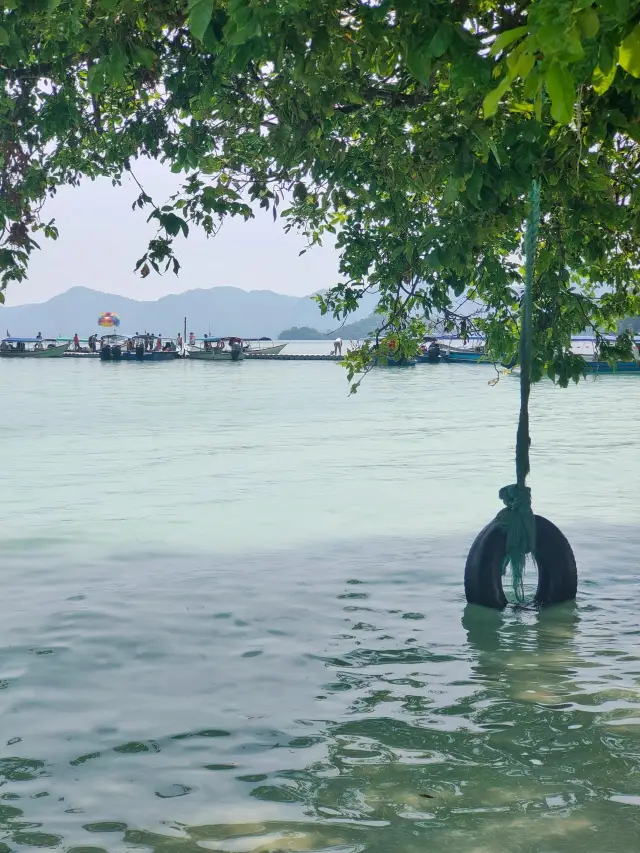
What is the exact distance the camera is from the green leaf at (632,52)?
423cm

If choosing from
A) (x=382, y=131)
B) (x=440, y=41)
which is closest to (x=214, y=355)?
(x=382, y=131)

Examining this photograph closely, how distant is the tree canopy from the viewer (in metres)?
5.84

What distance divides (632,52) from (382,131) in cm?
731

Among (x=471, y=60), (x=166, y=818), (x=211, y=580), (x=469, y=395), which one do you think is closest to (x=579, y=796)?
(x=166, y=818)

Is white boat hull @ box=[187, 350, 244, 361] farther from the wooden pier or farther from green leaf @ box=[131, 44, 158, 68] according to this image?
green leaf @ box=[131, 44, 158, 68]

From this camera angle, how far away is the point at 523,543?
418 inches

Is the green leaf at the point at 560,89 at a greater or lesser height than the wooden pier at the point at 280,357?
greater

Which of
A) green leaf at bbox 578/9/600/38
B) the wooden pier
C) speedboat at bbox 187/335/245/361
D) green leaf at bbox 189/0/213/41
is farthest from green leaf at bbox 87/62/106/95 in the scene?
the wooden pier

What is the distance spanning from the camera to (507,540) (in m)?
10.6

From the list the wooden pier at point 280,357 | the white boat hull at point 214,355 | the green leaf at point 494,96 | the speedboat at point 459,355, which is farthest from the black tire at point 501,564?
the wooden pier at point 280,357

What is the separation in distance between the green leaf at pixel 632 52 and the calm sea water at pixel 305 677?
3.80m

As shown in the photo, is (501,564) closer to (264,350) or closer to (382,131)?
(382,131)

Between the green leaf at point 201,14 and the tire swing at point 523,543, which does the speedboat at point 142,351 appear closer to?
the tire swing at point 523,543

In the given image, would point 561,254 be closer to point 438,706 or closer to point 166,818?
point 438,706
